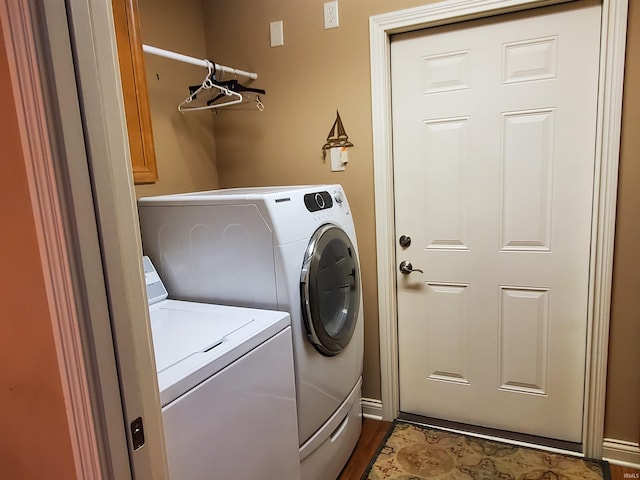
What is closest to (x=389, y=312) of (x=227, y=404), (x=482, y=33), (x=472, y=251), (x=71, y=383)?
(x=472, y=251)

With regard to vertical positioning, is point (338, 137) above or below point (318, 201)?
above

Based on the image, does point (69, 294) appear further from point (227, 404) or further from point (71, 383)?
point (227, 404)

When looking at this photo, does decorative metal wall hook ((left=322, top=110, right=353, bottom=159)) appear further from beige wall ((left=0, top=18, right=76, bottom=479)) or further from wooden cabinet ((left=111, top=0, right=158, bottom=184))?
beige wall ((left=0, top=18, right=76, bottom=479))

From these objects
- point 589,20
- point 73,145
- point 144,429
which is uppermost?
point 589,20

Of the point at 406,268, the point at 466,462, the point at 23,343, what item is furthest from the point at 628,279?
the point at 23,343

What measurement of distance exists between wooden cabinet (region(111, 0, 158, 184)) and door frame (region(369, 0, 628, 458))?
3.46 ft

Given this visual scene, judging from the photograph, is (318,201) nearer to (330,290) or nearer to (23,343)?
(330,290)

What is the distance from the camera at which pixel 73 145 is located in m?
0.62

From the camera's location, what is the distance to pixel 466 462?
201 cm

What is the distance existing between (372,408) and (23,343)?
1.98 meters

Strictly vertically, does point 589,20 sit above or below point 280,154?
above

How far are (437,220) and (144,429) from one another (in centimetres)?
169

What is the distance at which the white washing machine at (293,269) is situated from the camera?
1.57m

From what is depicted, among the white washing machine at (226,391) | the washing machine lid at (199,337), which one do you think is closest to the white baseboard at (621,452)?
the white washing machine at (226,391)
